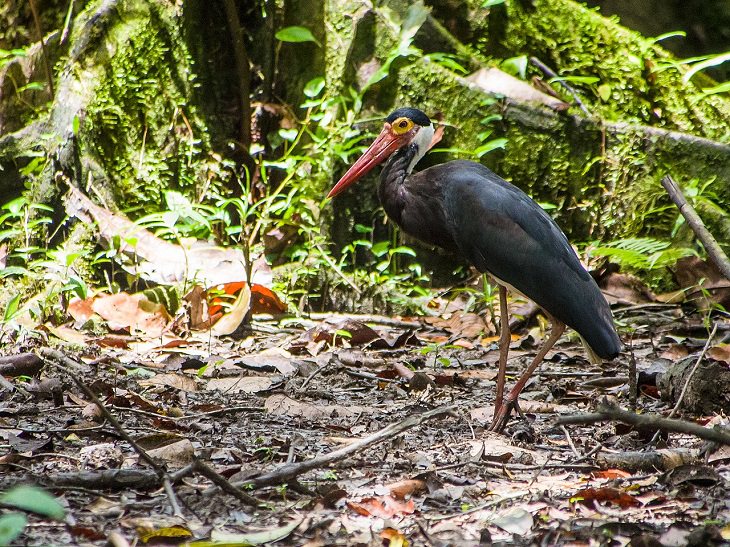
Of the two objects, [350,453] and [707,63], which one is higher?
[707,63]

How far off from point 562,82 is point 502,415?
3507mm

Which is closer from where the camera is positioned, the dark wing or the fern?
the dark wing

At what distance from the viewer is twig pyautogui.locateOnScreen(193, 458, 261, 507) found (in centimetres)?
222

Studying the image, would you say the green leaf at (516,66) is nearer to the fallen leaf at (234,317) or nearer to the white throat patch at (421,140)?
the white throat patch at (421,140)

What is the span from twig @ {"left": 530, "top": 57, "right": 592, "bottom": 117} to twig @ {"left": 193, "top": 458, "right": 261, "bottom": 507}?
4.60 m

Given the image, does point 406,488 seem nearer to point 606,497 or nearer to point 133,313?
point 606,497

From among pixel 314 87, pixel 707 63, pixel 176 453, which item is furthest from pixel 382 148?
pixel 176 453

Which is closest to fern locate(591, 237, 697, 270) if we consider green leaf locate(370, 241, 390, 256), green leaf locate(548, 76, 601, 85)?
green leaf locate(548, 76, 601, 85)

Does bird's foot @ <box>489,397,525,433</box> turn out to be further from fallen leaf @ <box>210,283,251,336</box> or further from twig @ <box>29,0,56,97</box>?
twig @ <box>29,0,56,97</box>

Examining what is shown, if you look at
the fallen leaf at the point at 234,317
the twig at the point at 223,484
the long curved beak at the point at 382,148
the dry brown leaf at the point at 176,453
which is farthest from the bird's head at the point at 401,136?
the twig at the point at 223,484

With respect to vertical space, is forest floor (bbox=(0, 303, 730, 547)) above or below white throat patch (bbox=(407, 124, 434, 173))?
below

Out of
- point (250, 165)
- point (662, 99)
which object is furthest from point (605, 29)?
point (250, 165)

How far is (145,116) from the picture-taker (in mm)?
6191

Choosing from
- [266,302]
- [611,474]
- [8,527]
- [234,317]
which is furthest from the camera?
[266,302]
